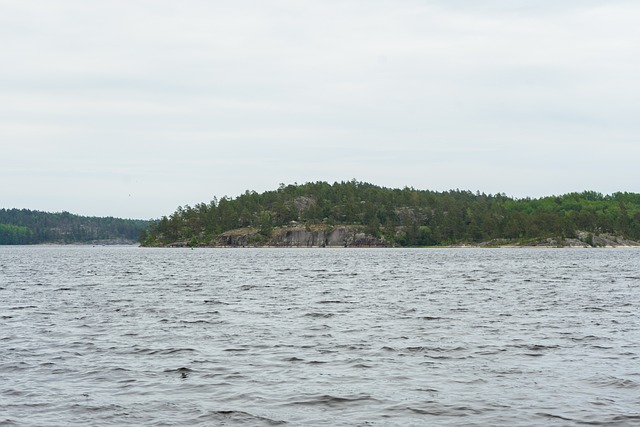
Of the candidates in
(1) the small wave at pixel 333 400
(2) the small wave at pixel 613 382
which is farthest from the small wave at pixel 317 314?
(1) the small wave at pixel 333 400

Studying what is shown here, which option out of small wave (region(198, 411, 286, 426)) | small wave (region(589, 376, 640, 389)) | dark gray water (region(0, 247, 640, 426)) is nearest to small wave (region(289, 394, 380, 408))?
dark gray water (region(0, 247, 640, 426))

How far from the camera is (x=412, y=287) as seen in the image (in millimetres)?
74688

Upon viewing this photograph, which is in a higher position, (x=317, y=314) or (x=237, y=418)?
(x=317, y=314)

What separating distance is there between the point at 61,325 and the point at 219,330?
9.42 metres

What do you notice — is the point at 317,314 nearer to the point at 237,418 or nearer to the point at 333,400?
the point at 333,400

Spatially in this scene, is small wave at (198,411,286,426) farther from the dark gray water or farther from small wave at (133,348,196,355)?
small wave at (133,348,196,355)

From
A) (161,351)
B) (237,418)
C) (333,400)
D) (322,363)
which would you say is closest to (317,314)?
(161,351)

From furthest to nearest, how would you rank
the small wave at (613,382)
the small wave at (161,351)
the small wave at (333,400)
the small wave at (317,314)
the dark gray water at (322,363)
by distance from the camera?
1. the small wave at (317,314)
2. the small wave at (161,351)
3. the small wave at (613,382)
4. the small wave at (333,400)
5. the dark gray water at (322,363)

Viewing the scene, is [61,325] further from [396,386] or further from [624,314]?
[624,314]

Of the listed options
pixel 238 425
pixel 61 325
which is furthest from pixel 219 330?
pixel 238 425

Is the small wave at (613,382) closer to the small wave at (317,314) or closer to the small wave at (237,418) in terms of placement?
the small wave at (237,418)

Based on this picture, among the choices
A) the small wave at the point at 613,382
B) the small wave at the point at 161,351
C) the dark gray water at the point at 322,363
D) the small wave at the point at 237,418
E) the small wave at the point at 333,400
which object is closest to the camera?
the small wave at the point at 237,418

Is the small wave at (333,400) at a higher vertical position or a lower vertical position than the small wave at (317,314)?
lower

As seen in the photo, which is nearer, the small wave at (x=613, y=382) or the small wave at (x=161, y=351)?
the small wave at (x=613, y=382)
